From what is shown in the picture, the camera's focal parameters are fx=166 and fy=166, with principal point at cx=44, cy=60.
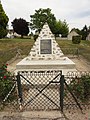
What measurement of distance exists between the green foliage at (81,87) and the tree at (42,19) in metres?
43.5

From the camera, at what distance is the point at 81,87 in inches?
215

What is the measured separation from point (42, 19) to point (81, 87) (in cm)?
4475

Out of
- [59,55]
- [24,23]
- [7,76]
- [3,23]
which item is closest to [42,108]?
[7,76]

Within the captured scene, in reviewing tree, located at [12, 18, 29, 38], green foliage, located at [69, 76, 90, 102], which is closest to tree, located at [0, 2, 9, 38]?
tree, located at [12, 18, 29, 38]

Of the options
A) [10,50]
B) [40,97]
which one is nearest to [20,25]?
[10,50]

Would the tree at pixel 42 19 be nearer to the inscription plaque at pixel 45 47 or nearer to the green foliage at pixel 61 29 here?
the green foliage at pixel 61 29

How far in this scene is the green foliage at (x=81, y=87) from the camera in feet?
17.9

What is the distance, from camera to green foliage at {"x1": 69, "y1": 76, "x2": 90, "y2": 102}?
5465mm

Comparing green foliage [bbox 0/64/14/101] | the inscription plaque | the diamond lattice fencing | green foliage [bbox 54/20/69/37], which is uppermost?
green foliage [bbox 54/20/69/37]

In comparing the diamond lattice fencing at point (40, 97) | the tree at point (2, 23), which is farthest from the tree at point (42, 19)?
the diamond lattice fencing at point (40, 97)

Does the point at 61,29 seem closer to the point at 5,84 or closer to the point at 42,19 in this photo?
the point at 42,19

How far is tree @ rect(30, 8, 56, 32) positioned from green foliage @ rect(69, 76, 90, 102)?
1713 inches

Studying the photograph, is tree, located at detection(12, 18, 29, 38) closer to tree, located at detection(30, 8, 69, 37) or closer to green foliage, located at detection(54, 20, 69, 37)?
tree, located at detection(30, 8, 69, 37)

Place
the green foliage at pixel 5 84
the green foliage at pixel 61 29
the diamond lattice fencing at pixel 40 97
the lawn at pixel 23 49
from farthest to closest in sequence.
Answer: the green foliage at pixel 61 29, the lawn at pixel 23 49, the green foliage at pixel 5 84, the diamond lattice fencing at pixel 40 97
